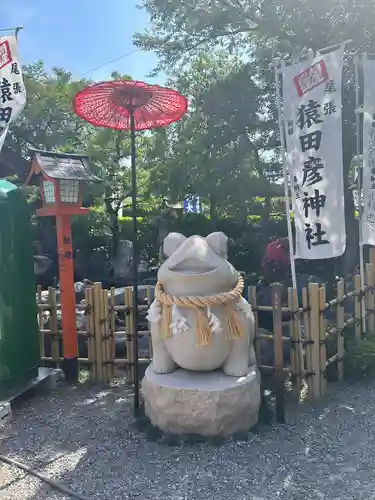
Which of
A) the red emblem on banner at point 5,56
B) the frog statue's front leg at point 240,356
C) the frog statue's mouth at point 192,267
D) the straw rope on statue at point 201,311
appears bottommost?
the frog statue's front leg at point 240,356

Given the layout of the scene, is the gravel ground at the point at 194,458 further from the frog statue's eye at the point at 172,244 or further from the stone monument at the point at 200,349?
the frog statue's eye at the point at 172,244

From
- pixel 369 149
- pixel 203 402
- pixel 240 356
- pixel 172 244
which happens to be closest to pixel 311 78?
pixel 369 149

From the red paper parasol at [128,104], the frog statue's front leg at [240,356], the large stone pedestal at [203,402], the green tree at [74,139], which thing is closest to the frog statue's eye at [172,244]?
the frog statue's front leg at [240,356]

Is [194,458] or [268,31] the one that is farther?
[268,31]

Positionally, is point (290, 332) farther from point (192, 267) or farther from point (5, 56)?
point (5, 56)

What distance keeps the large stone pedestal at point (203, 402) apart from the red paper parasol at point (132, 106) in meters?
0.59

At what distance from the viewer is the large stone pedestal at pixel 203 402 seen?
3938 millimetres

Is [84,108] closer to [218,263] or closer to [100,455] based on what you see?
[218,263]

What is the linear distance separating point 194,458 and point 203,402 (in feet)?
1.37

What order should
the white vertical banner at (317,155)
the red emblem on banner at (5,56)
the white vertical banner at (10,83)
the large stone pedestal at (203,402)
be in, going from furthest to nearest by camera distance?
the red emblem on banner at (5,56), the white vertical banner at (10,83), the white vertical banner at (317,155), the large stone pedestal at (203,402)

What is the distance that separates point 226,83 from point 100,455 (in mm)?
6953

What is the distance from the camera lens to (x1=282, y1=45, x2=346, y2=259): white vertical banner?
509cm

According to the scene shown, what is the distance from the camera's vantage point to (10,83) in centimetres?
600

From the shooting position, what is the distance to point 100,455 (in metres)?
3.95
